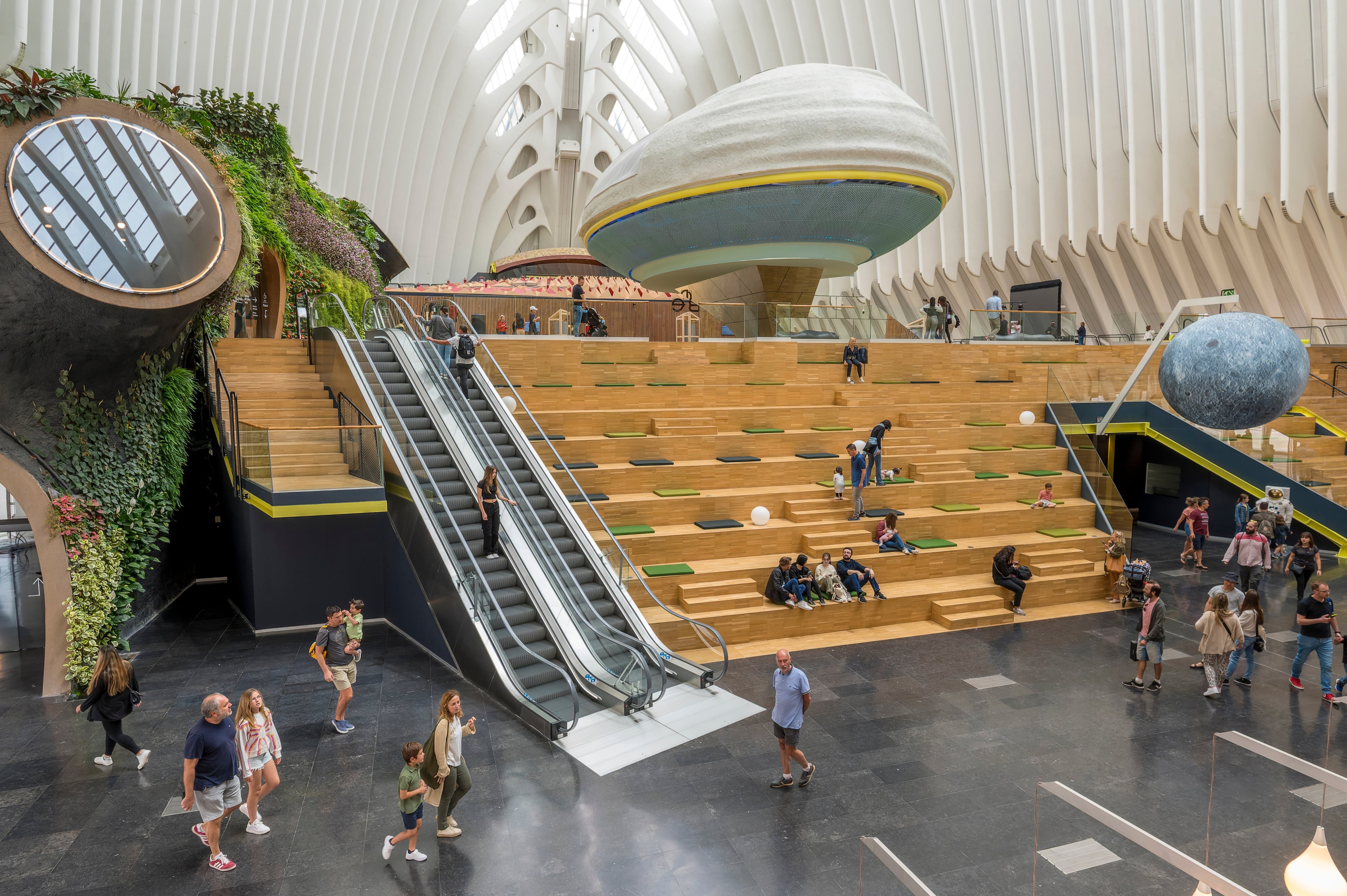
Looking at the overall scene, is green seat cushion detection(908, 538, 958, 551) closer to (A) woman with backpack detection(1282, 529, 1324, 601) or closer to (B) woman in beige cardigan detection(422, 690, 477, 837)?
(A) woman with backpack detection(1282, 529, 1324, 601)

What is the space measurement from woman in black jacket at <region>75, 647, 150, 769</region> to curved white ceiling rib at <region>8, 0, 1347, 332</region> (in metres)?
20.1

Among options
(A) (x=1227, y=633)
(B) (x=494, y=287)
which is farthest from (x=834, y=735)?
(B) (x=494, y=287)

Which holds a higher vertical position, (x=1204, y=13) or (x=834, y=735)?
(x=1204, y=13)

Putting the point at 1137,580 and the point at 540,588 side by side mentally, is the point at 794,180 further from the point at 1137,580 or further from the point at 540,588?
the point at 540,588

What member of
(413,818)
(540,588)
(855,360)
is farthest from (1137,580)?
(413,818)

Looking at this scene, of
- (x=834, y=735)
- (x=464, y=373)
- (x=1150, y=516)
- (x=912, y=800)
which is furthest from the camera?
(x=1150, y=516)

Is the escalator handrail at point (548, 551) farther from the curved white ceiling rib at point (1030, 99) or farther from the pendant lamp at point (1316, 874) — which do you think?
the curved white ceiling rib at point (1030, 99)

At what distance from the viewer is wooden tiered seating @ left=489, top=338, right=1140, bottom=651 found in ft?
43.8

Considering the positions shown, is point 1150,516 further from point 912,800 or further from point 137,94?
point 137,94

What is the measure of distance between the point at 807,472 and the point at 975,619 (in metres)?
4.60

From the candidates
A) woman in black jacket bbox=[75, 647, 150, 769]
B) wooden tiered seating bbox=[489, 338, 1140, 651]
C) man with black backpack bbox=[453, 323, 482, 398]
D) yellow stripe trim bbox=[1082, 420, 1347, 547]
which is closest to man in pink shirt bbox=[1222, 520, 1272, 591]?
wooden tiered seating bbox=[489, 338, 1140, 651]

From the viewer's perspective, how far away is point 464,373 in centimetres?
1505

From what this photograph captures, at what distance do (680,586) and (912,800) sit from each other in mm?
5732

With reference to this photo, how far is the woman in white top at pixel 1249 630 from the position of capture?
10.4m
